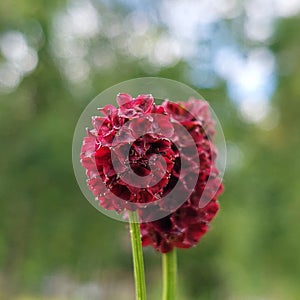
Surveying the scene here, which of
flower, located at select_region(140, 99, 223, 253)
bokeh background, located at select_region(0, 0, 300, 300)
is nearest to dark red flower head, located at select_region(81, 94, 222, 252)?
flower, located at select_region(140, 99, 223, 253)

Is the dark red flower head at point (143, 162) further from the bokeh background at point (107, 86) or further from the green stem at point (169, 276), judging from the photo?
the bokeh background at point (107, 86)

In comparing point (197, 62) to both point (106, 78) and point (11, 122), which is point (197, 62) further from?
point (11, 122)

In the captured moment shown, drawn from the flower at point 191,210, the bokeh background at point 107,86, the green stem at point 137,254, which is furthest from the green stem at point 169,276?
the bokeh background at point 107,86

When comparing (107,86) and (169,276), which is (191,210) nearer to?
(169,276)

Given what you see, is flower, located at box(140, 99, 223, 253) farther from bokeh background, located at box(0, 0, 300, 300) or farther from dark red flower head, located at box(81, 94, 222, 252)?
bokeh background, located at box(0, 0, 300, 300)

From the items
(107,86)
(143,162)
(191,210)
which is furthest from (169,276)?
(107,86)

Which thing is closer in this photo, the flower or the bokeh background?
the flower

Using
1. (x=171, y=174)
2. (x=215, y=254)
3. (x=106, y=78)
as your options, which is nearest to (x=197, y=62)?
(x=106, y=78)
